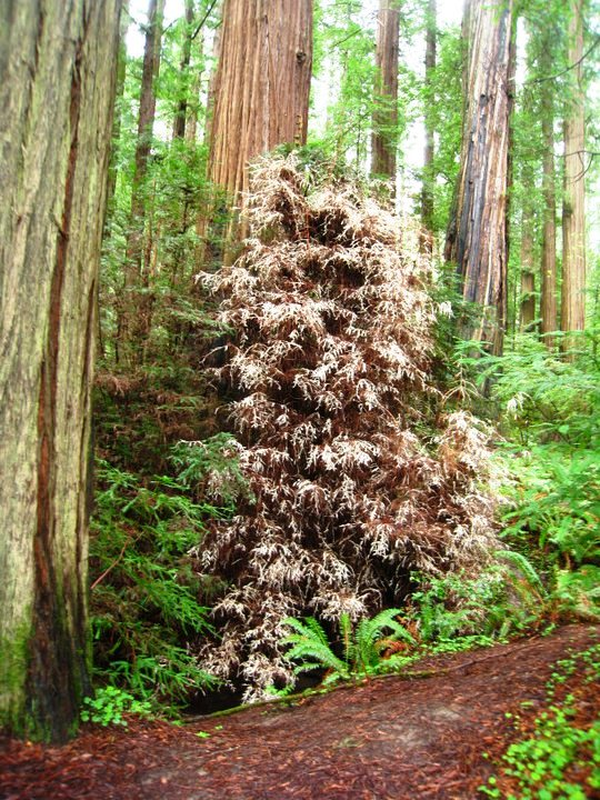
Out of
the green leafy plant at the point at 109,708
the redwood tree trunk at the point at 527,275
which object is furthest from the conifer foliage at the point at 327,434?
the redwood tree trunk at the point at 527,275

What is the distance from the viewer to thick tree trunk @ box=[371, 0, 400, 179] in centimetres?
1160

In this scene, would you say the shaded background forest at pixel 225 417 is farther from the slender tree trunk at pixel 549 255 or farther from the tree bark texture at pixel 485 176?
the slender tree trunk at pixel 549 255

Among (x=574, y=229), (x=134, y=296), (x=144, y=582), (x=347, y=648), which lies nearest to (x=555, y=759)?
(x=347, y=648)

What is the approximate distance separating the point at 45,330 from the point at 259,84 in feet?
18.3

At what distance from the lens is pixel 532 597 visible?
4.59m

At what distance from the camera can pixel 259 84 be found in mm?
6668

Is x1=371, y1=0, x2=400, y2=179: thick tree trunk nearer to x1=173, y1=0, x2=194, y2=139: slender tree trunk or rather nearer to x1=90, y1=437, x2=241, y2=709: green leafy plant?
x1=173, y1=0, x2=194, y2=139: slender tree trunk

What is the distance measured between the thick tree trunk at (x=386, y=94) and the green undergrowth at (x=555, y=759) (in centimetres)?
1017

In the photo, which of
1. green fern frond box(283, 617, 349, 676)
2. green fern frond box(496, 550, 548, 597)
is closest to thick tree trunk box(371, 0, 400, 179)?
green fern frond box(496, 550, 548, 597)

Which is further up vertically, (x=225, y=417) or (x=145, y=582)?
(x=225, y=417)

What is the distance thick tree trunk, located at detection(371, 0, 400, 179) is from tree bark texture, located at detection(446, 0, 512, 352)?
3.04 meters

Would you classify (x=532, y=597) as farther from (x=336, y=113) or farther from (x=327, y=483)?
(x=336, y=113)

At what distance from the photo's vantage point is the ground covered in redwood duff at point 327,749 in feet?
6.97

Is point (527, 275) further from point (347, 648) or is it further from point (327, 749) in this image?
point (327, 749)
